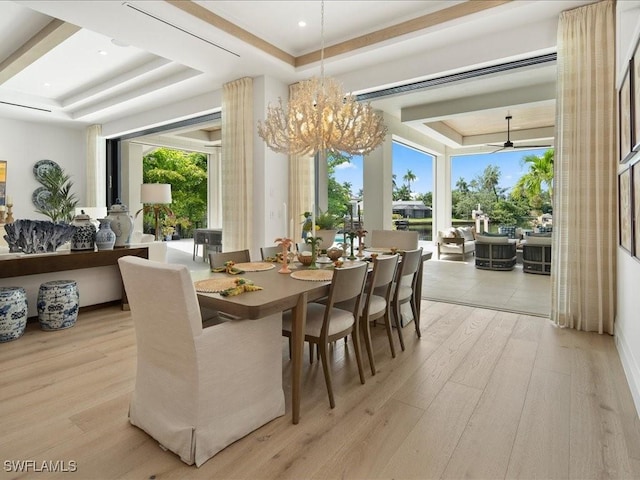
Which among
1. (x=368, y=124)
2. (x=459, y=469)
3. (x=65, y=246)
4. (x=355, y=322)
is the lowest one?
(x=459, y=469)

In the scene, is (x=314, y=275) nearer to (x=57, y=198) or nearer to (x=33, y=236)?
(x=33, y=236)

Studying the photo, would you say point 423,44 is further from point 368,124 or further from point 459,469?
point 459,469

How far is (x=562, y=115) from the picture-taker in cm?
350

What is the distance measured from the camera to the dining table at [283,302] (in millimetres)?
1763

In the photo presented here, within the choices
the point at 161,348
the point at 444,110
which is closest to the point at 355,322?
the point at 161,348

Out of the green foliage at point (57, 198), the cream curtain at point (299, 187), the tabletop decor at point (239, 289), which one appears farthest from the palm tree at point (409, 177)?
the tabletop decor at point (239, 289)

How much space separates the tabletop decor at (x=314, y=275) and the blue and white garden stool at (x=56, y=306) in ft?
7.88

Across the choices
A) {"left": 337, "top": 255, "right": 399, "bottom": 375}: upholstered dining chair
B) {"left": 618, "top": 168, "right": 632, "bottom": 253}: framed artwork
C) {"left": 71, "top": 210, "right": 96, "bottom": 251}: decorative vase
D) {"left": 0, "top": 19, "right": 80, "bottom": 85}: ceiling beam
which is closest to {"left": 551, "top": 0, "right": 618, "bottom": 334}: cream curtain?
{"left": 618, "top": 168, "right": 632, "bottom": 253}: framed artwork

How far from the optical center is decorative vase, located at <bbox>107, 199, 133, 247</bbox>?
4.10 metres

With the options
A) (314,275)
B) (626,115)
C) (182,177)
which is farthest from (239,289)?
(182,177)

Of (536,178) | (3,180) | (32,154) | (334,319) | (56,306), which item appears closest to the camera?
(334,319)

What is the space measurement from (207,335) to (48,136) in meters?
8.76

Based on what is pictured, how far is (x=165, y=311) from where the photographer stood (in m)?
1.63

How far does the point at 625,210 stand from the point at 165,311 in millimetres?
3021
